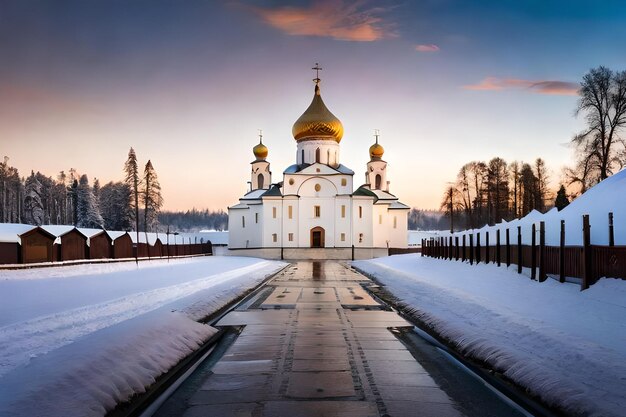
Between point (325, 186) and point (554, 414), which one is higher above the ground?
point (325, 186)

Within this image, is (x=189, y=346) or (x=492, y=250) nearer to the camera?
(x=189, y=346)

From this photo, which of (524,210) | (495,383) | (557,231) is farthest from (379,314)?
(524,210)

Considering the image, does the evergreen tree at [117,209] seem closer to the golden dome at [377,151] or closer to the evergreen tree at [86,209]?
the evergreen tree at [86,209]

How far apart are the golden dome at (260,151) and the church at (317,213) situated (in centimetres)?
984

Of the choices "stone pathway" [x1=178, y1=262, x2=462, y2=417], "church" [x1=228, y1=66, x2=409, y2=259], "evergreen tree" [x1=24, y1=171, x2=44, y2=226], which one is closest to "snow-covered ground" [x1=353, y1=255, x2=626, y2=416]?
"stone pathway" [x1=178, y1=262, x2=462, y2=417]

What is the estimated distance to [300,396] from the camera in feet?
21.1

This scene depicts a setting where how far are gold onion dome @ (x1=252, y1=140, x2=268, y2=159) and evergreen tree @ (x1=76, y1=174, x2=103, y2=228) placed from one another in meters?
31.1

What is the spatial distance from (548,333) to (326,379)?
4818mm

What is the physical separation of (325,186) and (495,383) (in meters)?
63.1

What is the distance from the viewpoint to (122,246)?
45594 millimetres

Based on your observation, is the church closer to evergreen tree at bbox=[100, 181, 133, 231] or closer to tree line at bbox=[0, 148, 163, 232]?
→ tree line at bbox=[0, 148, 163, 232]

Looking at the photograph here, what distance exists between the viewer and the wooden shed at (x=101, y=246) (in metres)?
40.8

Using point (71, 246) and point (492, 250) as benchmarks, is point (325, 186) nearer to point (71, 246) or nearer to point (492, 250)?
point (71, 246)

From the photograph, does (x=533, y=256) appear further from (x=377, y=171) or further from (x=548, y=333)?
(x=377, y=171)
